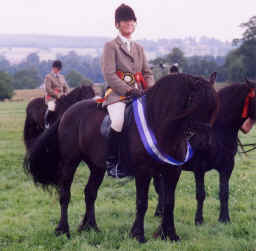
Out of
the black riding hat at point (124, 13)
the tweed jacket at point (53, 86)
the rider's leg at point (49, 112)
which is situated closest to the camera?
the black riding hat at point (124, 13)

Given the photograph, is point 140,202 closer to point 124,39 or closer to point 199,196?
point 199,196

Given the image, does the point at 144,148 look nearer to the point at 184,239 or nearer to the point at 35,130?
the point at 184,239

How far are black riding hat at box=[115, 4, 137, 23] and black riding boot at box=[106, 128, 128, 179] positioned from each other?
1529 mm

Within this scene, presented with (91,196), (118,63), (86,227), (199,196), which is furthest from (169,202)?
(118,63)

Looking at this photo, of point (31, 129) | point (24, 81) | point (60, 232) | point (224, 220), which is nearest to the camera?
point (60, 232)

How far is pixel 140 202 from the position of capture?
5543 mm

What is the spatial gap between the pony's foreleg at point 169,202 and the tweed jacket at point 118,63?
1.28m

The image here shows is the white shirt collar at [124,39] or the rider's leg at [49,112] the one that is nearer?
the white shirt collar at [124,39]

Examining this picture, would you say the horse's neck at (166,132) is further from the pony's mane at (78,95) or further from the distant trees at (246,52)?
the distant trees at (246,52)

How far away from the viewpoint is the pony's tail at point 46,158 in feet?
21.2

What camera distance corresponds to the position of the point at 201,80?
4.95m

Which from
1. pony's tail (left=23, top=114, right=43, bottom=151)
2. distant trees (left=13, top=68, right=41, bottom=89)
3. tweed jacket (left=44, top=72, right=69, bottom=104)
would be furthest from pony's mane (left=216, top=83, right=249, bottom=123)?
distant trees (left=13, top=68, right=41, bottom=89)

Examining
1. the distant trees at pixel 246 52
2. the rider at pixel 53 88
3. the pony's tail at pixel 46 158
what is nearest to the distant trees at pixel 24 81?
the distant trees at pixel 246 52

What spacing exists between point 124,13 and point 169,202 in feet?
8.73
